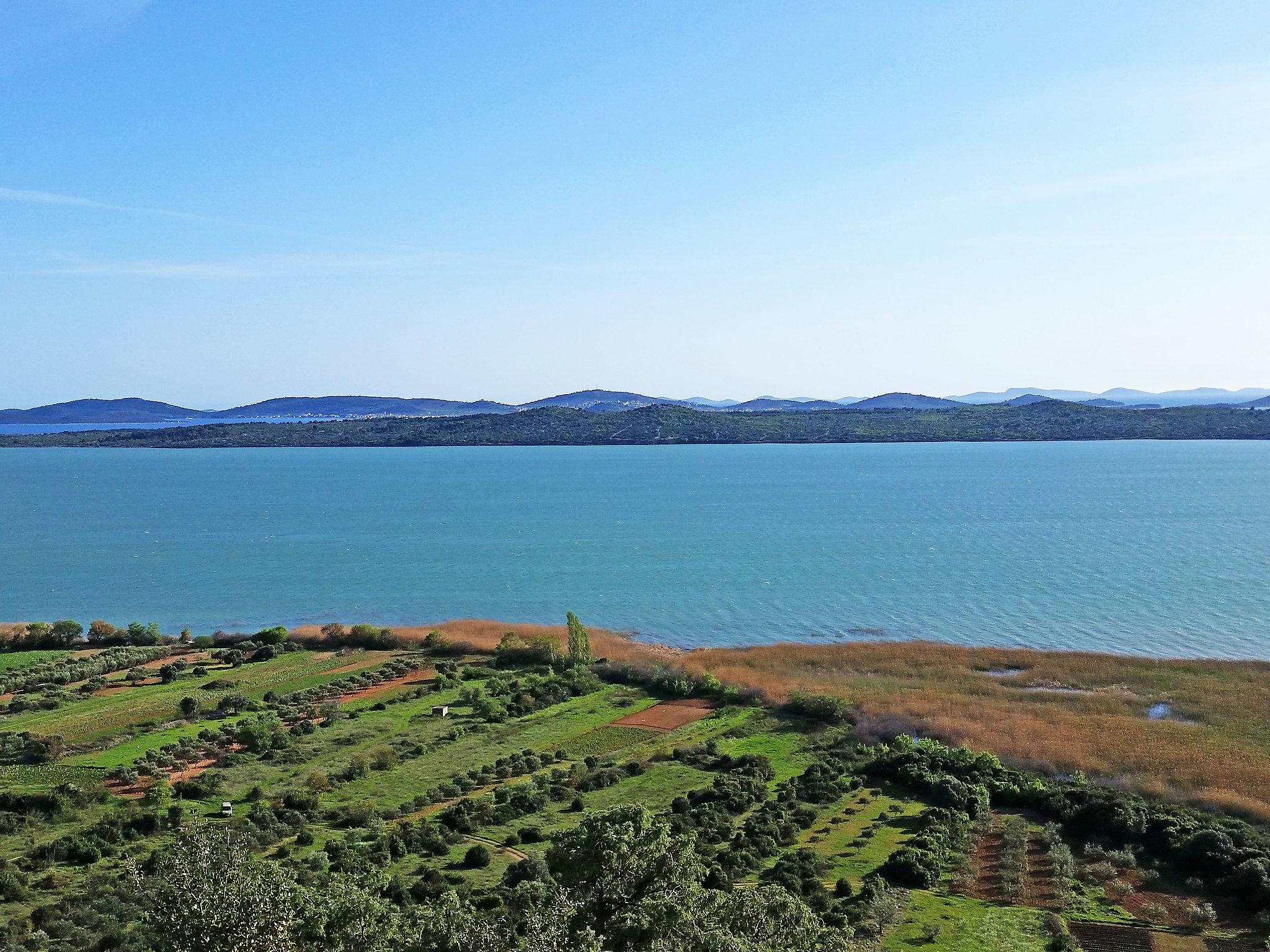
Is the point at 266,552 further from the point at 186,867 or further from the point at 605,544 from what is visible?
the point at 186,867

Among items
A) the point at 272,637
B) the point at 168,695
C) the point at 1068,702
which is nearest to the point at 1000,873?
the point at 1068,702

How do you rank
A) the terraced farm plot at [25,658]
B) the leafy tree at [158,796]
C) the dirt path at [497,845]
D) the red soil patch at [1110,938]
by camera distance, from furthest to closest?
the terraced farm plot at [25,658] → the leafy tree at [158,796] → the dirt path at [497,845] → the red soil patch at [1110,938]

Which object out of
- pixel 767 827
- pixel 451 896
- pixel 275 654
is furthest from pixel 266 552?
pixel 451 896

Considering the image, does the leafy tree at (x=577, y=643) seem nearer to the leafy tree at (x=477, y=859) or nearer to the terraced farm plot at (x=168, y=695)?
the terraced farm plot at (x=168, y=695)

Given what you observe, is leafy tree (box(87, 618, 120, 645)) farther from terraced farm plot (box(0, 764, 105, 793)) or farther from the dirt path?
the dirt path

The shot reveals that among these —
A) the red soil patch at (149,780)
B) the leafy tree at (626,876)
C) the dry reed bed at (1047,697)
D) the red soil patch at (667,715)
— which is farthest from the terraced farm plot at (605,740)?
the leafy tree at (626,876)

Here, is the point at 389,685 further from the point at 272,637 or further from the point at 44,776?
the point at 44,776
